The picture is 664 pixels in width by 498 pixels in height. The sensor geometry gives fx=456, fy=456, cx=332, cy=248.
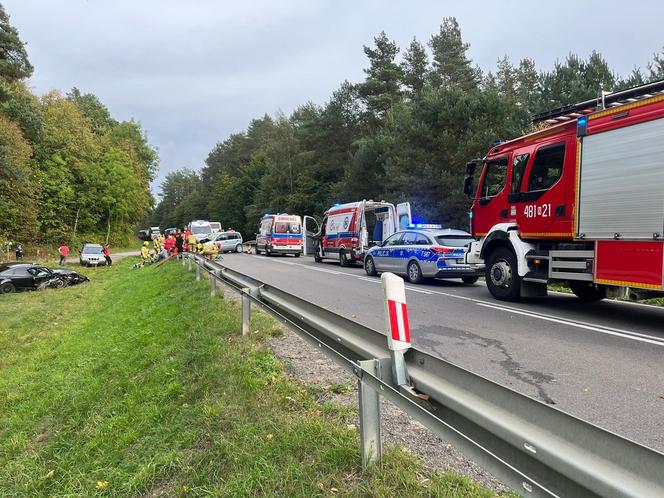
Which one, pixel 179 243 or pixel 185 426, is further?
pixel 179 243

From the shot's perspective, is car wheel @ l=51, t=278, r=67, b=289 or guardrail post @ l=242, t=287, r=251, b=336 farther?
car wheel @ l=51, t=278, r=67, b=289

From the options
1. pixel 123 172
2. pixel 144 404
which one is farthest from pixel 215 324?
pixel 123 172

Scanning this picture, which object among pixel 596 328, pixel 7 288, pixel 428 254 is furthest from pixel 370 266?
pixel 7 288

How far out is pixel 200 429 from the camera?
3674 millimetres

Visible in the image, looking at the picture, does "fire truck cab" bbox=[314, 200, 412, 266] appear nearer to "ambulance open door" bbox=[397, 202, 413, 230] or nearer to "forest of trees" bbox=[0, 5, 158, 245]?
"ambulance open door" bbox=[397, 202, 413, 230]

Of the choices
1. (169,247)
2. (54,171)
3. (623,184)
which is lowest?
(169,247)

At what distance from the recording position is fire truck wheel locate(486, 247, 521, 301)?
9.09 meters

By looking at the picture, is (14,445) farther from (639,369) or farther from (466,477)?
(639,369)

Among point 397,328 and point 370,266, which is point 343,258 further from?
point 397,328

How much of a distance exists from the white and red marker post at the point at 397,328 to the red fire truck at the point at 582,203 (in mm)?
5603

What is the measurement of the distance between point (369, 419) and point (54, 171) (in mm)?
45161

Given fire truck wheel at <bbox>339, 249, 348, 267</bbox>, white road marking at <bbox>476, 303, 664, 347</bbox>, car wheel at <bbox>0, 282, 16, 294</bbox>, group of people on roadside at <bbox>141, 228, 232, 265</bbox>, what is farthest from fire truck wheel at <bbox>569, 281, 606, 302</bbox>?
car wheel at <bbox>0, 282, 16, 294</bbox>

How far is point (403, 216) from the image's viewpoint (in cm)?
1870

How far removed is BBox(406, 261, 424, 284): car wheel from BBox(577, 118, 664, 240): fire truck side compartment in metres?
5.69
